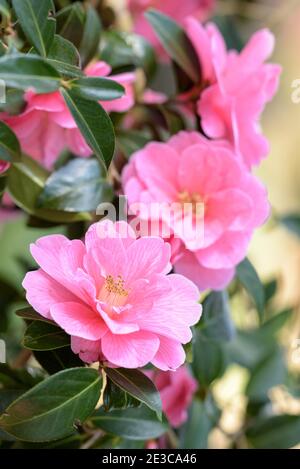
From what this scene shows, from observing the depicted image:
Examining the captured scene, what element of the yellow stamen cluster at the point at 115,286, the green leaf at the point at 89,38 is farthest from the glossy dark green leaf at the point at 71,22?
the yellow stamen cluster at the point at 115,286

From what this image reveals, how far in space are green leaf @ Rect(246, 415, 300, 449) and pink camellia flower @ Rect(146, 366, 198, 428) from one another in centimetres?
11

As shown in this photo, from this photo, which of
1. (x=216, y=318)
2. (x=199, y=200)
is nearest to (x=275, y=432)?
(x=216, y=318)

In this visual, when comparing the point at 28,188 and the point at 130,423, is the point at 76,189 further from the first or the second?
the point at 130,423

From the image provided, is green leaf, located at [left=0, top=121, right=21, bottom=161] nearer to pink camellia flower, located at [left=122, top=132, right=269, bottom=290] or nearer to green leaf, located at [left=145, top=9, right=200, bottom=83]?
pink camellia flower, located at [left=122, top=132, right=269, bottom=290]

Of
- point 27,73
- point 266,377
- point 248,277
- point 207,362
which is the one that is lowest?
point 266,377

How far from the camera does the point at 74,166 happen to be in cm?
63

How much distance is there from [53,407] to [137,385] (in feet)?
0.20

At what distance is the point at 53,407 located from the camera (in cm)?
49

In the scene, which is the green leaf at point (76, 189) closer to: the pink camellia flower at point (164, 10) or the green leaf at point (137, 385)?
the green leaf at point (137, 385)

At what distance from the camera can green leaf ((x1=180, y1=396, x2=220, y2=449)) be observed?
75cm

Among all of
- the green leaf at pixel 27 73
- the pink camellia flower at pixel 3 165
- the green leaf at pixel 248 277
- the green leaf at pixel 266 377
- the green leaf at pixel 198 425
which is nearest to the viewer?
the green leaf at pixel 27 73

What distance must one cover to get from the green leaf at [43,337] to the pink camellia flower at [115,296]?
0.02 meters

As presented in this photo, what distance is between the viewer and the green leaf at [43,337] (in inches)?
19.3
